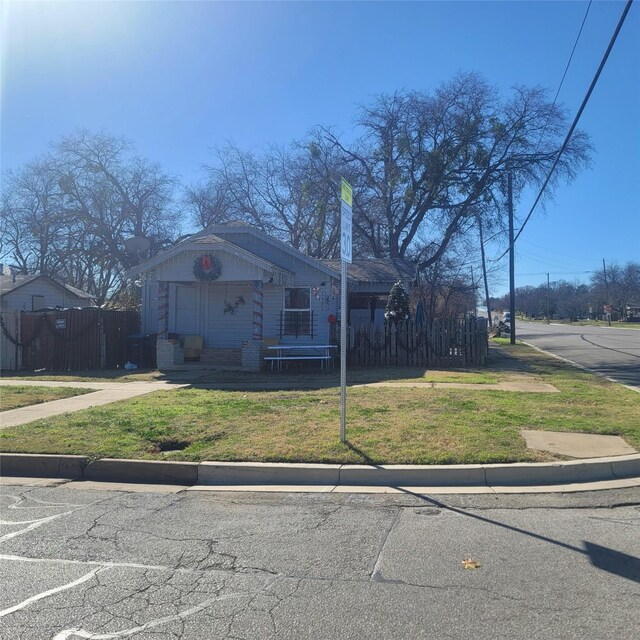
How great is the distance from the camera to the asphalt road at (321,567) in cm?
326

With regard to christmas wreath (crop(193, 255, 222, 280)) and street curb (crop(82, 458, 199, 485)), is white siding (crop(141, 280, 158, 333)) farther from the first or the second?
street curb (crop(82, 458, 199, 485))

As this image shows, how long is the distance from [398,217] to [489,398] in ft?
77.9

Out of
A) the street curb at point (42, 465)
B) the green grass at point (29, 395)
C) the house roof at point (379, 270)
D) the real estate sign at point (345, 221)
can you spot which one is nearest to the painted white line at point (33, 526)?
the street curb at point (42, 465)

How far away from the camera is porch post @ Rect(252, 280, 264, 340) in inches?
666

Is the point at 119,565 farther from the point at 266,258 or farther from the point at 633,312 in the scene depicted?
the point at 633,312

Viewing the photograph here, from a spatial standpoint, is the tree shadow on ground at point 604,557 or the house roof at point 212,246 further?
the house roof at point 212,246

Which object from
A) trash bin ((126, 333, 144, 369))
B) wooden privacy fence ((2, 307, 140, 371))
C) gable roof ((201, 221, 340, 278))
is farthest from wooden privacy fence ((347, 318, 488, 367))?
wooden privacy fence ((2, 307, 140, 371))

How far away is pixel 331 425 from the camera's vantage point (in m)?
8.17

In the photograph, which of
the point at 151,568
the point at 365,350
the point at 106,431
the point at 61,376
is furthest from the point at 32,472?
the point at 365,350

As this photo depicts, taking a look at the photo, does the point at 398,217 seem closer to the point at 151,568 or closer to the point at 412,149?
the point at 412,149

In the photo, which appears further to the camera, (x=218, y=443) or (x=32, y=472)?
(x=218, y=443)

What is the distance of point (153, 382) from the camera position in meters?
14.3

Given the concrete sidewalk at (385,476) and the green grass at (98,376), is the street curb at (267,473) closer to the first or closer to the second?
the concrete sidewalk at (385,476)

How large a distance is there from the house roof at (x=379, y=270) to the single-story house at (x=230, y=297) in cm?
295
